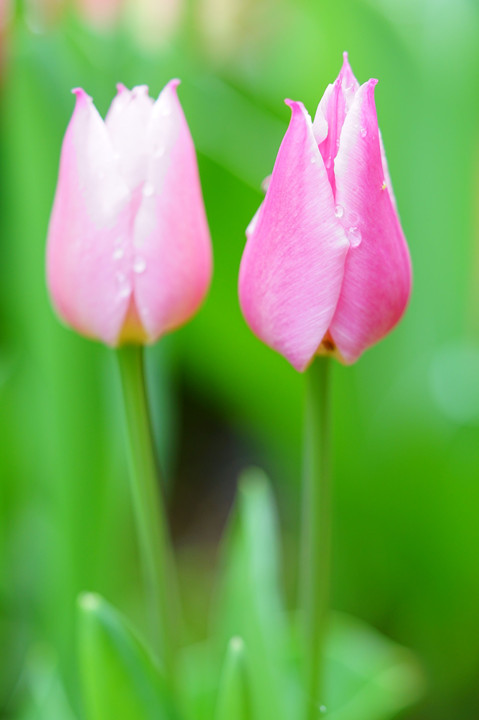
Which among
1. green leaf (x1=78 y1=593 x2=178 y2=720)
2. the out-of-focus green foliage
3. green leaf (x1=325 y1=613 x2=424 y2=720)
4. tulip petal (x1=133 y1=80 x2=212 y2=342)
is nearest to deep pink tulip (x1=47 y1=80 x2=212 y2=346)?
tulip petal (x1=133 y1=80 x2=212 y2=342)

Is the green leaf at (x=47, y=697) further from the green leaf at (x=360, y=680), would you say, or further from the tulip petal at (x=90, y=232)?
the tulip petal at (x=90, y=232)

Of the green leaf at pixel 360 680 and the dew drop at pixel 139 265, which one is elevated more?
the dew drop at pixel 139 265

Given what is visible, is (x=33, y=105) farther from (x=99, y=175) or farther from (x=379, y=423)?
(x=379, y=423)

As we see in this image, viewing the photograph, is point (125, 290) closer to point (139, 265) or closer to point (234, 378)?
point (139, 265)

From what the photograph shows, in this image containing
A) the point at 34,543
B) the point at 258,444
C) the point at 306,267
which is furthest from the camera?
the point at 258,444

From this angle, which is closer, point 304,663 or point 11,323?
point 304,663

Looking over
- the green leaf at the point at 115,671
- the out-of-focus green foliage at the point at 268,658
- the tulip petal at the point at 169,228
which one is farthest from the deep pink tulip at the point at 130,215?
the out-of-focus green foliage at the point at 268,658

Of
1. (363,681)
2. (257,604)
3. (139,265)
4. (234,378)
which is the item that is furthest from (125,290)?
(234,378)

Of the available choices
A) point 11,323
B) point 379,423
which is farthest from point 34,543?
point 379,423
